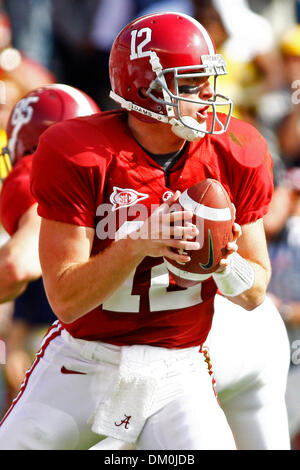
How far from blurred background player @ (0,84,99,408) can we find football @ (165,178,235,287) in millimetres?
840

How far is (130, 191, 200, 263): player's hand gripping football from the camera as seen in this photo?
236 cm

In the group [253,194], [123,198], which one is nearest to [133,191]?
[123,198]

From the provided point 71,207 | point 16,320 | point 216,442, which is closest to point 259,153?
point 71,207

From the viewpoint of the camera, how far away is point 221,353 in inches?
122

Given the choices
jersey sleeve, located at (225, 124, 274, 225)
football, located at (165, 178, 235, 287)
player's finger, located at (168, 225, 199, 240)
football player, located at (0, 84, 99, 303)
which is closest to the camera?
player's finger, located at (168, 225, 199, 240)

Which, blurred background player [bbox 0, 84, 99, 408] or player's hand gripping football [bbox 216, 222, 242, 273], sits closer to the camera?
player's hand gripping football [bbox 216, 222, 242, 273]

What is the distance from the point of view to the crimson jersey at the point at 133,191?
2.56 metres

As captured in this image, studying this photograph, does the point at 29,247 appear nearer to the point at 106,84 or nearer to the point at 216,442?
the point at 216,442

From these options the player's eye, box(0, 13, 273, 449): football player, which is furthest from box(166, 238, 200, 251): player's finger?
the player's eye

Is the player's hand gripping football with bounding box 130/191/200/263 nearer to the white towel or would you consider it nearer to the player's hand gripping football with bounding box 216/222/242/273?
the player's hand gripping football with bounding box 216/222/242/273

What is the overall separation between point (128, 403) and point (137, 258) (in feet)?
1.57

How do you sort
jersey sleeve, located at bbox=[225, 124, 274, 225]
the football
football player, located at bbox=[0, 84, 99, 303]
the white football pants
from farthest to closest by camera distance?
football player, located at bbox=[0, 84, 99, 303], jersey sleeve, located at bbox=[225, 124, 274, 225], the white football pants, the football

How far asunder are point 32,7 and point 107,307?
429 cm

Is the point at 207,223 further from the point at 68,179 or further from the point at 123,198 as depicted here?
the point at 68,179
